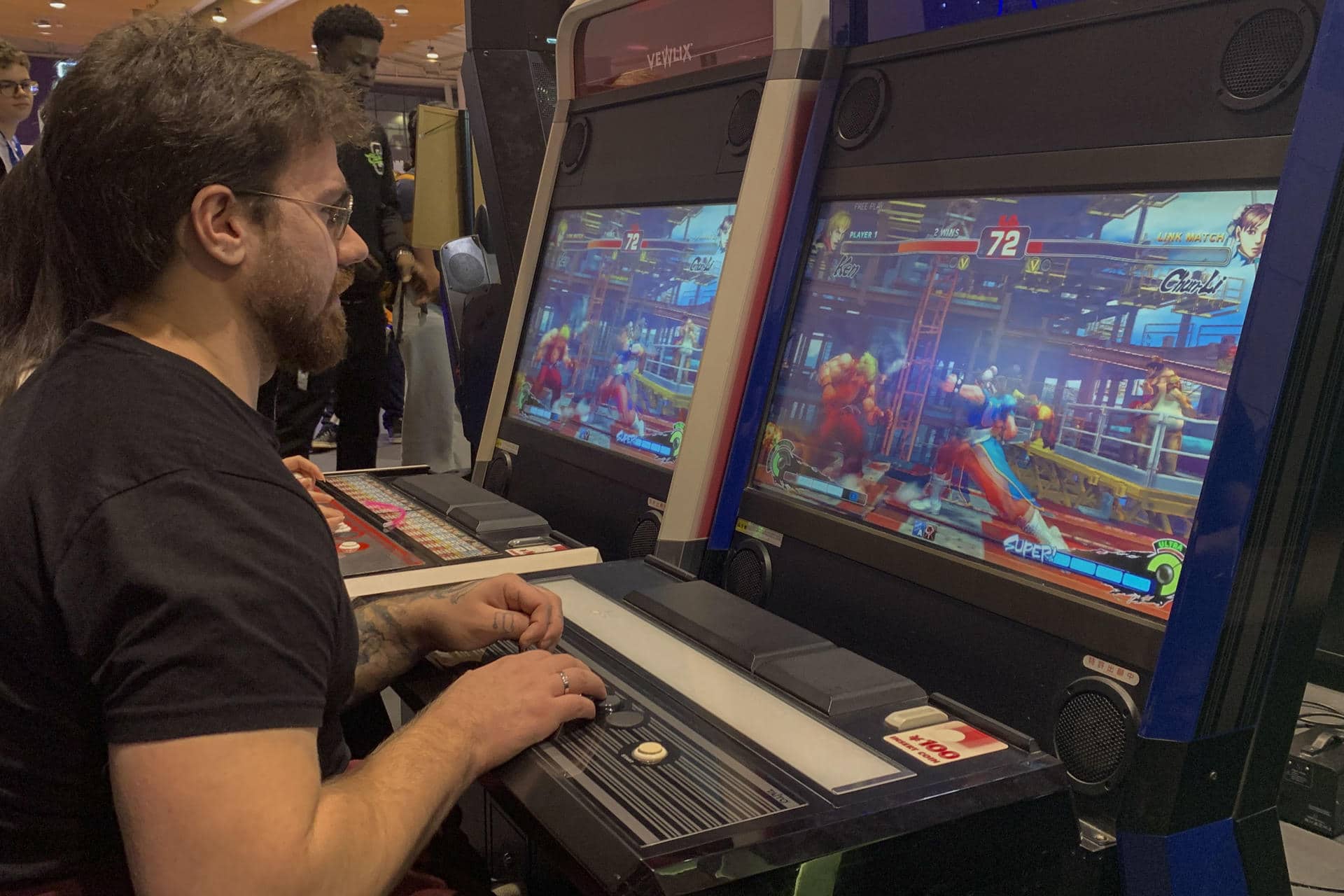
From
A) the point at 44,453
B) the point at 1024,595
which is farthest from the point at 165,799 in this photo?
the point at 1024,595

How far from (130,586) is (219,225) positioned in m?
0.38

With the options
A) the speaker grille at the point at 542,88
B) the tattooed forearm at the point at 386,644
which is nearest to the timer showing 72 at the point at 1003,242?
the tattooed forearm at the point at 386,644

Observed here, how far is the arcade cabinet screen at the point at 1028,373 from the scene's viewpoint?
3.47 ft

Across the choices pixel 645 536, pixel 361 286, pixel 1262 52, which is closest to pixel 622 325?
pixel 645 536

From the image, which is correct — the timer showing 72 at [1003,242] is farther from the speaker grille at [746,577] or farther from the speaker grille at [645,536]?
the speaker grille at [645,536]

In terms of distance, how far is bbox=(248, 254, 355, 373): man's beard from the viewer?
105 centimetres

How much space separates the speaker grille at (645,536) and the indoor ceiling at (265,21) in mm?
10072

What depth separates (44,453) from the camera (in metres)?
0.88

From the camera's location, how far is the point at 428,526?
177 cm

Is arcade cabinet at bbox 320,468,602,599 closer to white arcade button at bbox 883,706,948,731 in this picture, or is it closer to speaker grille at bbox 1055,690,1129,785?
white arcade button at bbox 883,706,948,731

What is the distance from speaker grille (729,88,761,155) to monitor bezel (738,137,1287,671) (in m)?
0.22

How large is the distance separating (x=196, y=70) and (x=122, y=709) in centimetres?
60

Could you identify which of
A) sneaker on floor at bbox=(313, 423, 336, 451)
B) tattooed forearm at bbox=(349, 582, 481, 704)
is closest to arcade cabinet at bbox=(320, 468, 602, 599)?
tattooed forearm at bbox=(349, 582, 481, 704)

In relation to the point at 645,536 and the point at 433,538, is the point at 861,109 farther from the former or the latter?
the point at 433,538
